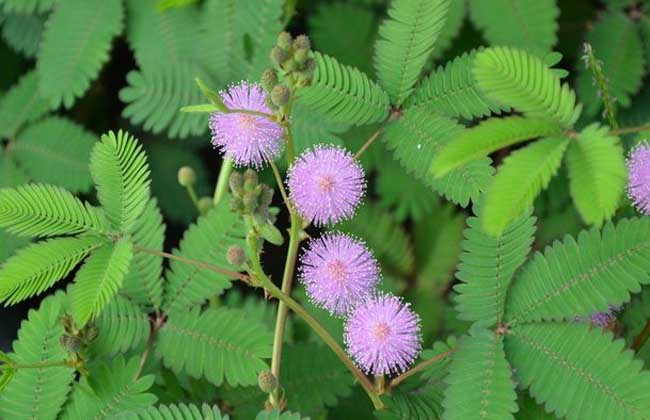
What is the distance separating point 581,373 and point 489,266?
0.27 m

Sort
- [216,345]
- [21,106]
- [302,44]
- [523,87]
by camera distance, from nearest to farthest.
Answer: [523,87] → [302,44] → [216,345] → [21,106]

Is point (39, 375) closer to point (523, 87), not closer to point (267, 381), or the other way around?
point (267, 381)

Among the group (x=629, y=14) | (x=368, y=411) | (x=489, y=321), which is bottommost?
(x=368, y=411)

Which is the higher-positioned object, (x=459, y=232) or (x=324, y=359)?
(x=459, y=232)

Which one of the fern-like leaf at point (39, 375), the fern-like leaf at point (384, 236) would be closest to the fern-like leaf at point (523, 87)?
the fern-like leaf at point (39, 375)

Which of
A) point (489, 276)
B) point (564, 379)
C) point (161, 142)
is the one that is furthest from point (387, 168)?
point (564, 379)

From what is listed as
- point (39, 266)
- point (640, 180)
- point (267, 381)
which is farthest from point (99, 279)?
point (640, 180)

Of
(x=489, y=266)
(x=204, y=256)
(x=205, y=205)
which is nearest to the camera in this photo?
(x=489, y=266)

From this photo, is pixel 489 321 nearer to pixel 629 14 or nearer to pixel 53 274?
pixel 53 274

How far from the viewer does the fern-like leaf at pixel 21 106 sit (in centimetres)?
254

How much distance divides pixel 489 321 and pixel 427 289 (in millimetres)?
1142

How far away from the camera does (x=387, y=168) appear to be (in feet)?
8.64

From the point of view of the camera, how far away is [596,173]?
3.92 feet

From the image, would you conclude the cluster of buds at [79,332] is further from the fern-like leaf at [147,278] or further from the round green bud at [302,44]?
the round green bud at [302,44]
